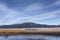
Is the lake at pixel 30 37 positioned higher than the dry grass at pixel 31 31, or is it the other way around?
the dry grass at pixel 31 31

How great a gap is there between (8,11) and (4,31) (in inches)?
6.3

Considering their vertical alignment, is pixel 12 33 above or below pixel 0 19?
below

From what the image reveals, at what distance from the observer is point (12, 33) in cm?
99

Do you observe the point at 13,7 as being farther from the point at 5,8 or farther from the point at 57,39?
the point at 57,39

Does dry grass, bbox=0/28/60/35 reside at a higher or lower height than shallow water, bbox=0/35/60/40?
A: higher

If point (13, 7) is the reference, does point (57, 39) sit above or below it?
below

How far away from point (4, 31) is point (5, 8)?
183 mm

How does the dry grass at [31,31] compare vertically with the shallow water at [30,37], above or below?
above

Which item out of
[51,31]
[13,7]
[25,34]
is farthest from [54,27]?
[13,7]

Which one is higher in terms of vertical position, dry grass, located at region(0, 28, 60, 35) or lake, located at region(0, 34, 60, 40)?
dry grass, located at region(0, 28, 60, 35)

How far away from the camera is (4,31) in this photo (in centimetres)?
99

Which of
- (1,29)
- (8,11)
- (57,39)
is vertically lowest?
(57,39)

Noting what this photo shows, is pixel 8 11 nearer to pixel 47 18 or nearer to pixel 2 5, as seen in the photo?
pixel 2 5

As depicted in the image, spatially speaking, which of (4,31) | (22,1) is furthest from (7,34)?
(22,1)
